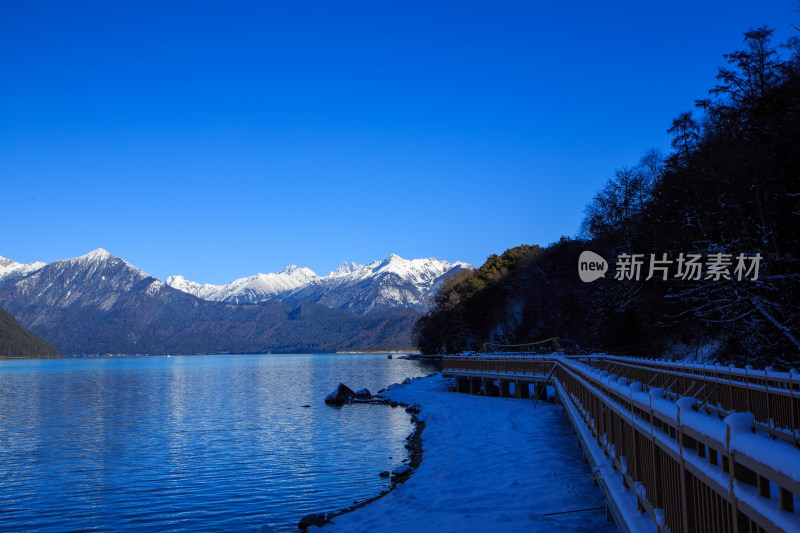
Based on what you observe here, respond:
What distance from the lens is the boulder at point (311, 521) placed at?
12297 mm

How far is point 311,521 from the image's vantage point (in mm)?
12438

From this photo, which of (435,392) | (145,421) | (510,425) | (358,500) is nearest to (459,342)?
(435,392)

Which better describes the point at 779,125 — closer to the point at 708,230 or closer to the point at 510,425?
the point at 708,230

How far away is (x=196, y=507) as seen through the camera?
1498cm

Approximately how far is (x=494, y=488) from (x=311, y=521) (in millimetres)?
3883

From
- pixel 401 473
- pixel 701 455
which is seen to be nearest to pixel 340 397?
pixel 401 473

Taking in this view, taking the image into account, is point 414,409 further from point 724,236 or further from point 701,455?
point 701,455

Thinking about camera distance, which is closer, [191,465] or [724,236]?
[191,465]

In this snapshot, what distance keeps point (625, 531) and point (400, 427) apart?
834 inches

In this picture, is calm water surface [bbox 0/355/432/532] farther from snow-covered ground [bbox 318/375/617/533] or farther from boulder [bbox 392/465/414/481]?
snow-covered ground [bbox 318/375/617/533]

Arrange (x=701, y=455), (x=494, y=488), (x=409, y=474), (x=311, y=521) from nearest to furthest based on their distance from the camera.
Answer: (x=701, y=455), (x=311, y=521), (x=494, y=488), (x=409, y=474)

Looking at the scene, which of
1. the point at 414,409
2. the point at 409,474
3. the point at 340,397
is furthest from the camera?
the point at 340,397

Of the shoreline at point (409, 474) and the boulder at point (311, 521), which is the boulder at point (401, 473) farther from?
the boulder at point (311, 521)

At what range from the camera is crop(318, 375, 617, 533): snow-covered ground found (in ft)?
34.1
